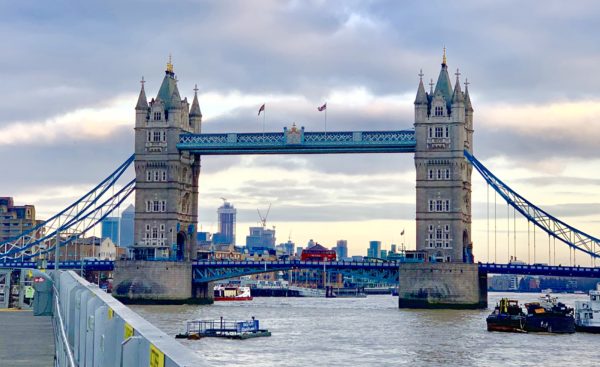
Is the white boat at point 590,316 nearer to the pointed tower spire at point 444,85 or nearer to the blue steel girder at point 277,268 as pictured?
the blue steel girder at point 277,268

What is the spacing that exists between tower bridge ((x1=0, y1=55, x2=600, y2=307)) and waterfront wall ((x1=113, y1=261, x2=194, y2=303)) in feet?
0.41

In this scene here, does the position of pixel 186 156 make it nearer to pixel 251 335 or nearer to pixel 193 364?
pixel 251 335

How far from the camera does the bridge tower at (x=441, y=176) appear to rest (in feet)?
425

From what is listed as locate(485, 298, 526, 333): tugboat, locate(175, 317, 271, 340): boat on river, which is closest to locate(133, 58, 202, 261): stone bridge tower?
locate(175, 317, 271, 340): boat on river

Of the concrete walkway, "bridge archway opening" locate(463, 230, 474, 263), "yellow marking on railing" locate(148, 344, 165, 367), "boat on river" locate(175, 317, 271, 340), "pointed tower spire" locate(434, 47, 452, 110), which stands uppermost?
"pointed tower spire" locate(434, 47, 452, 110)

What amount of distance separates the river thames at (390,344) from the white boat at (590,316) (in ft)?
10.8

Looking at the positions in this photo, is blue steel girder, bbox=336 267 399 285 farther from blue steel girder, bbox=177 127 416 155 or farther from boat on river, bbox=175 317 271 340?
boat on river, bbox=175 317 271 340

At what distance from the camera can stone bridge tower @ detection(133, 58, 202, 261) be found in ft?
451

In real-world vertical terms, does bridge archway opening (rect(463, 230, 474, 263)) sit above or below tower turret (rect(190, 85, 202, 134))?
below

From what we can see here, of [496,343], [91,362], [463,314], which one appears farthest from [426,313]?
[91,362]

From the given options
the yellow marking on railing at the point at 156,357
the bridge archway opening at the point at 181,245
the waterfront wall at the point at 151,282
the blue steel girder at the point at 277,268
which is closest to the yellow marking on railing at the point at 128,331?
the yellow marking on railing at the point at 156,357

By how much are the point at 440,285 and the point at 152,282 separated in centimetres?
3608

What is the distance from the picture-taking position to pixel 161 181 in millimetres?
138250

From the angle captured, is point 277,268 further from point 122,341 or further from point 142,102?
point 122,341
